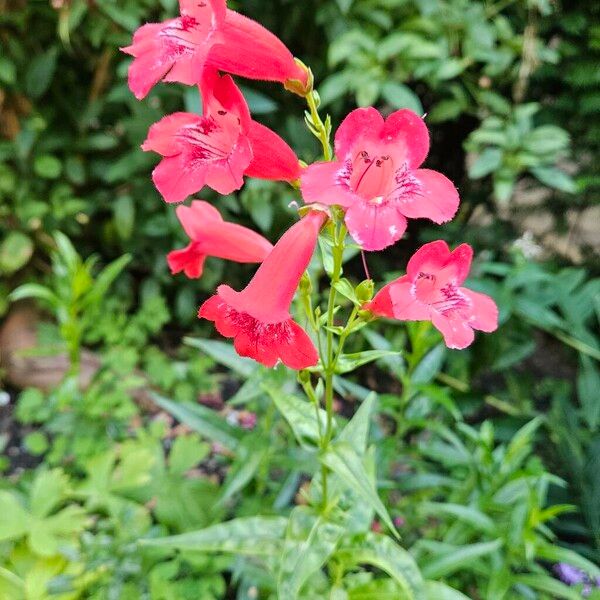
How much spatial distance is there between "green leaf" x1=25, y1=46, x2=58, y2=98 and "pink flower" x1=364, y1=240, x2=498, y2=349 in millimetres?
1971

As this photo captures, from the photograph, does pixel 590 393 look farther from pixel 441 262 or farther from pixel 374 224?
pixel 374 224

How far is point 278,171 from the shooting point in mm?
900

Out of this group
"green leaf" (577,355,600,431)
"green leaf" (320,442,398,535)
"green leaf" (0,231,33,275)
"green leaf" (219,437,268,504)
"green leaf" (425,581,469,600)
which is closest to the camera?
"green leaf" (320,442,398,535)

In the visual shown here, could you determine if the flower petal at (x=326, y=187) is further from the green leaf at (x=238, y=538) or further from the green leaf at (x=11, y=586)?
the green leaf at (x=11, y=586)

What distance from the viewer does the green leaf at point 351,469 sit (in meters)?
0.98

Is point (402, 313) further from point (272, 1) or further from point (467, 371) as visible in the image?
point (272, 1)

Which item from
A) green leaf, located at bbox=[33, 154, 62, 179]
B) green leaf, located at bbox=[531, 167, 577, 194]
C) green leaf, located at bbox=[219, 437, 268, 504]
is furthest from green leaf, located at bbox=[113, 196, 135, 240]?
green leaf, located at bbox=[531, 167, 577, 194]

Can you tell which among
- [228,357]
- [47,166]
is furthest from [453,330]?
[47,166]

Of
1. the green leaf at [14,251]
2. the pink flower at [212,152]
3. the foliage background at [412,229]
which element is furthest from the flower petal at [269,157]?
the green leaf at [14,251]

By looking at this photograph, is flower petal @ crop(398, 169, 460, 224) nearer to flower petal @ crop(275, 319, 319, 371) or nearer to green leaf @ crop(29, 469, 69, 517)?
flower petal @ crop(275, 319, 319, 371)

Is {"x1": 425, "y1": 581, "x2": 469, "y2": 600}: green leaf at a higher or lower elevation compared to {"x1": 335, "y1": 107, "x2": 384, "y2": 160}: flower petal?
lower

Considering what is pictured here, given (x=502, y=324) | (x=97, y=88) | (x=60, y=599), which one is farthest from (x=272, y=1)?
(x=60, y=599)

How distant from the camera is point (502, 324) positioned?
7.29 ft

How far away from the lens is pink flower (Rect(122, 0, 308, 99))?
0.82 m
